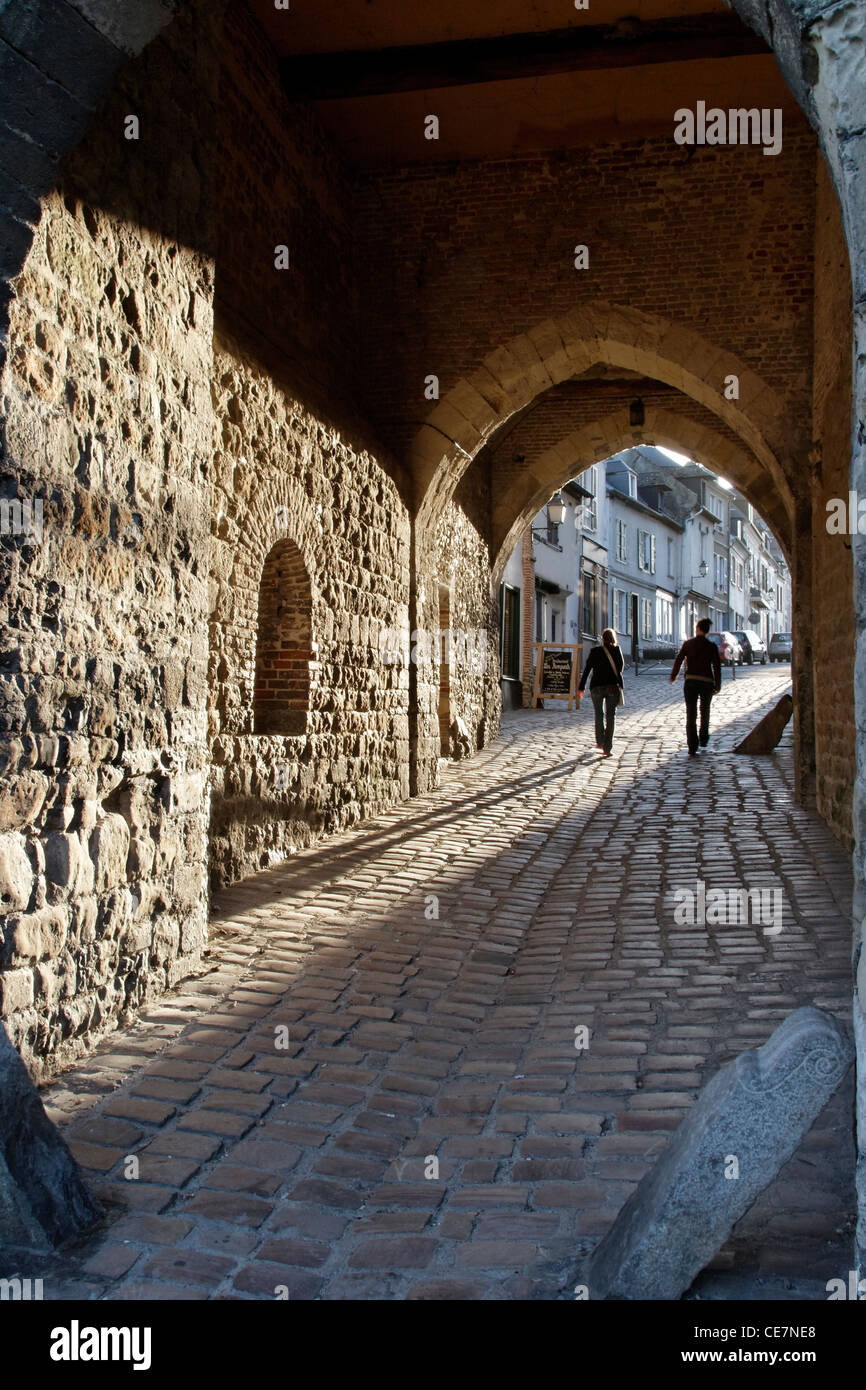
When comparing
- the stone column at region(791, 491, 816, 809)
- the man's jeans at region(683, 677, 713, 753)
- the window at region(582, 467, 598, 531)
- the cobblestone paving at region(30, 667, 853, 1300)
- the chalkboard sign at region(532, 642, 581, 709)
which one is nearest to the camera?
the cobblestone paving at region(30, 667, 853, 1300)

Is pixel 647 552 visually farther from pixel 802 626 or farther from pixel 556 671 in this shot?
pixel 802 626

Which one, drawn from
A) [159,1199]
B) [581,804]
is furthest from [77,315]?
[581,804]

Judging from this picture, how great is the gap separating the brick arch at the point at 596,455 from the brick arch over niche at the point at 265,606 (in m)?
6.93

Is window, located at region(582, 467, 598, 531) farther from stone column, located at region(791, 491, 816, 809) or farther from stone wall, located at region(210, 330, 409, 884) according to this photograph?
stone wall, located at region(210, 330, 409, 884)

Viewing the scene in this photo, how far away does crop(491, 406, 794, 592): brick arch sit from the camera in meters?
13.0

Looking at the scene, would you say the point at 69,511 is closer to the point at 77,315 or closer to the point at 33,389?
the point at 33,389

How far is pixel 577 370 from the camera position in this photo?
34.8 ft

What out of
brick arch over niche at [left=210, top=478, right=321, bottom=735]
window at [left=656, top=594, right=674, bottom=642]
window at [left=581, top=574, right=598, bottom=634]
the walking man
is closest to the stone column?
the walking man

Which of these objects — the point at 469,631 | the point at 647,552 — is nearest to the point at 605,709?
the point at 469,631

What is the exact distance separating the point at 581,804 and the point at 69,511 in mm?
6335

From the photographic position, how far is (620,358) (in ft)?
34.3

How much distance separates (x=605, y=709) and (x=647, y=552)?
27785 millimetres

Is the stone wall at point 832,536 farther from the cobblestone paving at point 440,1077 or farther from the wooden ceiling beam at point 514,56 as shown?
the wooden ceiling beam at point 514,56

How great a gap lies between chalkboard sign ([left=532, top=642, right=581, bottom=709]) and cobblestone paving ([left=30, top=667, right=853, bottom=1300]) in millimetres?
10981
